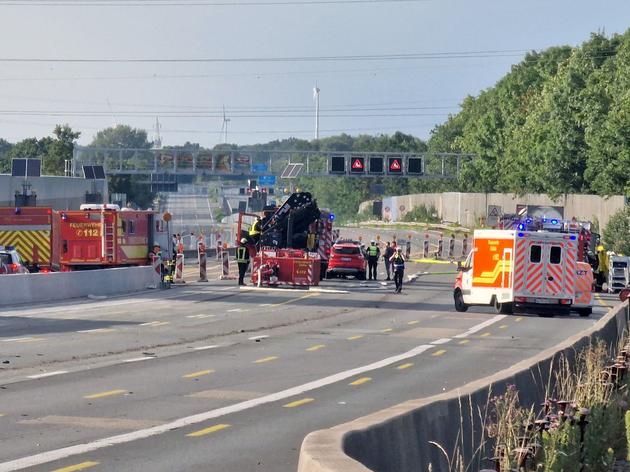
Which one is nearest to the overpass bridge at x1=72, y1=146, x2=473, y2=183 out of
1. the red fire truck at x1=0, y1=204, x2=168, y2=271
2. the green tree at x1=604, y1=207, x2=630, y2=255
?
the green tree at x1=604, y1=207, x2=630, y2=255

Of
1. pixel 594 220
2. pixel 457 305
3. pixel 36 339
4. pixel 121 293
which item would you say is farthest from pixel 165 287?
pixel 594 220

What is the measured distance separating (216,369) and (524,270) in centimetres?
1578

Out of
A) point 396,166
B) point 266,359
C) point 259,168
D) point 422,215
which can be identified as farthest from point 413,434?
point 422,215

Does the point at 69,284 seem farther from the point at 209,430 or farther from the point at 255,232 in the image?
the point at 209,430

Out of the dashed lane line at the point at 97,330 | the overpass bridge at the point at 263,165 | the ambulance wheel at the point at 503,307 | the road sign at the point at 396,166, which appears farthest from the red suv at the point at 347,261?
the road sign at the point at 396,166

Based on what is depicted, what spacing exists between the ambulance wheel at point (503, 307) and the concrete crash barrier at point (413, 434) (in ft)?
73.7

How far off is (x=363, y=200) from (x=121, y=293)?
15455 cm

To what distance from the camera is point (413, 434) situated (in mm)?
8516

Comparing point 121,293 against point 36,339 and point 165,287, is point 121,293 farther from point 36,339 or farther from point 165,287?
point 36,339

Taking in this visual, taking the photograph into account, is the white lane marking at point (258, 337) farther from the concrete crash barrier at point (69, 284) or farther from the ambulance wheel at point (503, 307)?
the concrete crash barrier at point (69, 284)

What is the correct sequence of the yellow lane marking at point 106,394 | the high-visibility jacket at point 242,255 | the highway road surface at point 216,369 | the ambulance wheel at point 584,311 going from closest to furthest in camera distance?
the highway road surface at point 216,369, the yellow lane marking at point 106,394, the ambulance wheel at point 584,311, the high-visibility jacket at point 242,255

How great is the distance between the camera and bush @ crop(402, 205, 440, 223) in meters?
130

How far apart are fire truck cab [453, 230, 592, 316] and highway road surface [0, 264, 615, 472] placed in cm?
70

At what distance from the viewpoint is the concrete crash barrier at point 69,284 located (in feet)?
114
